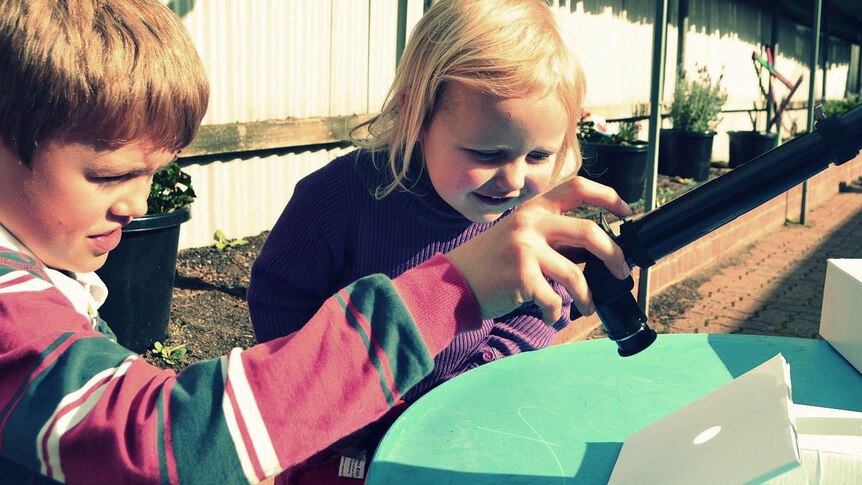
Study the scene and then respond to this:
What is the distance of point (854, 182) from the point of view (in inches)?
458

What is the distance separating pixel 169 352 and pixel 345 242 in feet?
4.72

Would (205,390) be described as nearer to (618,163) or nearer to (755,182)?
(755,182)

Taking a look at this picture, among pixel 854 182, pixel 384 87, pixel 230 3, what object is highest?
pixel 230 3

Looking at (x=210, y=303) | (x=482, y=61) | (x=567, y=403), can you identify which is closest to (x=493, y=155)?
(x=482, y=61)

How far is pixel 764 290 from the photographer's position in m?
5.62

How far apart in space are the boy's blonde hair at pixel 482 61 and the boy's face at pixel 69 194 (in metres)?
0.68

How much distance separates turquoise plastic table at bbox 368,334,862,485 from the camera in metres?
1.21

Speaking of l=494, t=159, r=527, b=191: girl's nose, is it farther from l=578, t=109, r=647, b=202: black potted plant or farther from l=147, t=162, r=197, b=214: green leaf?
l=578, t=109, r=647, b=202: black potted plant

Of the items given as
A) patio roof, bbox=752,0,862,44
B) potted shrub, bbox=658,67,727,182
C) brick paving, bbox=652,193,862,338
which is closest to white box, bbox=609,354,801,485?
brick paving, bbox=652,193,862,338

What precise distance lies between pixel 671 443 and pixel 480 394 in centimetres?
43

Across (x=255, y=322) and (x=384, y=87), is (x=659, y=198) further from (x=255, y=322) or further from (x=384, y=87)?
(x=255, y=322)

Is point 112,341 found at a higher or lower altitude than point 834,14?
lower

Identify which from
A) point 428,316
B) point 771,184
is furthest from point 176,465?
point 771,184

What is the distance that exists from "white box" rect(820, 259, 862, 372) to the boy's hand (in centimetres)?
82
